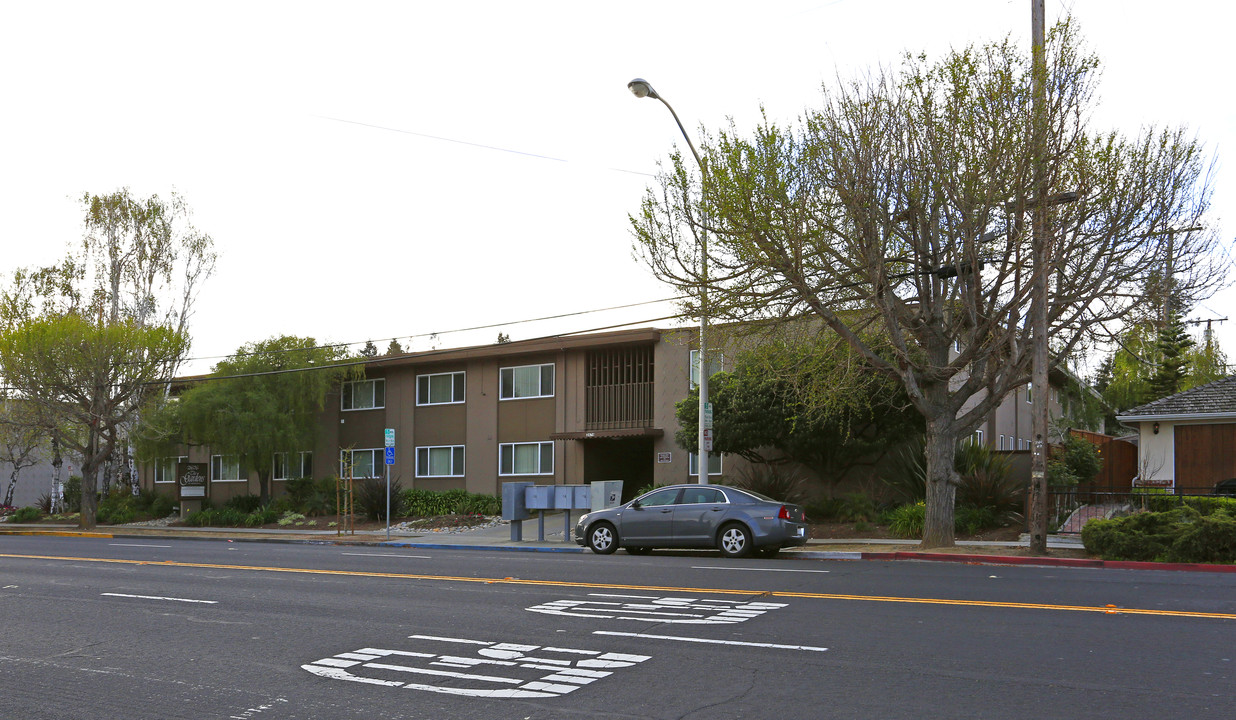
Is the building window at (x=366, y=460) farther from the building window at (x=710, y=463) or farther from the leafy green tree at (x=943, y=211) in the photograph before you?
the leafy green tree at (x=943, y=211)

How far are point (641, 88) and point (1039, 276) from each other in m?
8.36

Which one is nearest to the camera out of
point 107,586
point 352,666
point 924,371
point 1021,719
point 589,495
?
point 1021,719

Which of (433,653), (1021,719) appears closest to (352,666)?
(433,653)

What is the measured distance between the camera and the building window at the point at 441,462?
35.3 m

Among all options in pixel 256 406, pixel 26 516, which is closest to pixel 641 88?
pixel 256 406

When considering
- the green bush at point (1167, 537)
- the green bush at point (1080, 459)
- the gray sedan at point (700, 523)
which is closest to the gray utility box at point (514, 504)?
the gray sedan at point (700, 523)

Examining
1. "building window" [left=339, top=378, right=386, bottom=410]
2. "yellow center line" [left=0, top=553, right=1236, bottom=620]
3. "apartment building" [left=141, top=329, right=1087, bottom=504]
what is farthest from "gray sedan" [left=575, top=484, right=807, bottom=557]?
"building window" [left=339, top=378, right=386, bottom=410]

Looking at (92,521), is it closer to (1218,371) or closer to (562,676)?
(562,676)

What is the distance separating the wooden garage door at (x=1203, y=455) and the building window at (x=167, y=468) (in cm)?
3493

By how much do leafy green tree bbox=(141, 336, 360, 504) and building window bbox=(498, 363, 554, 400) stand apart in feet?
19.5

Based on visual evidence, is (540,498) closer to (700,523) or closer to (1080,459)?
(700,523)

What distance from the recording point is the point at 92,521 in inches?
1387

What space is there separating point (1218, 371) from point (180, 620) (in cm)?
4826

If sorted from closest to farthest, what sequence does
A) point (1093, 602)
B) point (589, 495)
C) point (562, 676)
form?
1. point (562, 676)
2. point (1093, 602)
3. point (589, 495)
